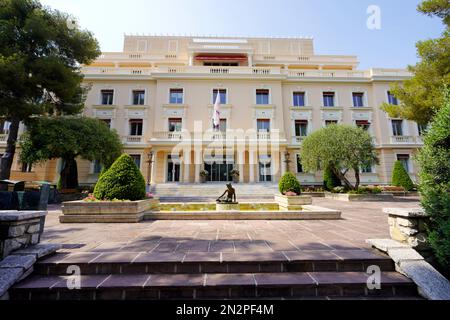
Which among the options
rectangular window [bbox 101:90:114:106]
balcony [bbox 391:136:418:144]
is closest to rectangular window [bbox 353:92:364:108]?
balcony [bbox 391:136:418:144]

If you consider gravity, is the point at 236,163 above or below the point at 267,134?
below

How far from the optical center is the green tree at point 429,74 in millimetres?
8906

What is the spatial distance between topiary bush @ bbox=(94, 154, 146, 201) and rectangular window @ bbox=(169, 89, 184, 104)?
14077 millimetres

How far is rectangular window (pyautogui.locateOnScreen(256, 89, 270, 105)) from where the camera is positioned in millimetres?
19625

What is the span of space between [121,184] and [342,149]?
42.5ft

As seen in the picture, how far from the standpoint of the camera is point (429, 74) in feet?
32.4

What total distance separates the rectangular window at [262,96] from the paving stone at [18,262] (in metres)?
19.4

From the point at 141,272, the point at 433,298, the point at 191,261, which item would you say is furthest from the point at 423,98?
the point at 141,272

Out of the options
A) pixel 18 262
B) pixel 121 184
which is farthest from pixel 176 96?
pixel 18 262

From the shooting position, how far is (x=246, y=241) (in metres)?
3.83

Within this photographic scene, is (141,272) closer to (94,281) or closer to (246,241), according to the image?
(94,281)

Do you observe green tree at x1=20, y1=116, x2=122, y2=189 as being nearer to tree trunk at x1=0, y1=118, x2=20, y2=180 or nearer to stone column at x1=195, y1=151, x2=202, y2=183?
tree trunk at x1=0, y1=118, x2=20, y2=180

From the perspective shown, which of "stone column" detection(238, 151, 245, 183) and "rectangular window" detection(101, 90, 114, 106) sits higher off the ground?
"rectangular window" detection(101, 90, 114, 106)
